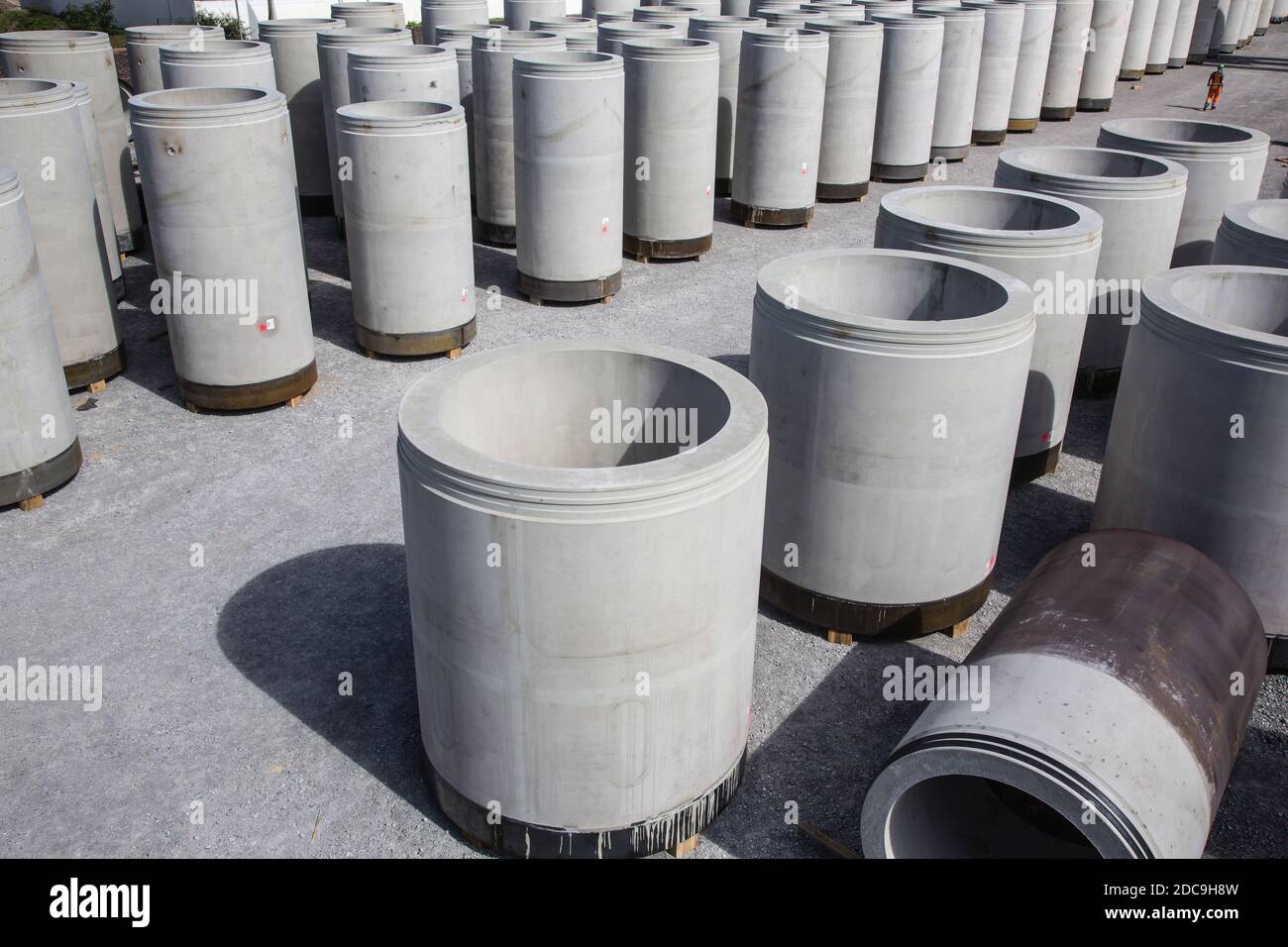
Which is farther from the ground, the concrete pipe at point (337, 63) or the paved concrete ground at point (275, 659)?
the concrete pipe at point (337, 63)

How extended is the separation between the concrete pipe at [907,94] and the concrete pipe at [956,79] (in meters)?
0.79

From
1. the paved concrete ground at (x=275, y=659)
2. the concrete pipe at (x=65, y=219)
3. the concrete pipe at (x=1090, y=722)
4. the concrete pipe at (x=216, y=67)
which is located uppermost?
the concrete pipe at (x=216, y=67)

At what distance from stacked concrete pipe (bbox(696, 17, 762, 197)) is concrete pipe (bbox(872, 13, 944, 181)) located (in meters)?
2.08

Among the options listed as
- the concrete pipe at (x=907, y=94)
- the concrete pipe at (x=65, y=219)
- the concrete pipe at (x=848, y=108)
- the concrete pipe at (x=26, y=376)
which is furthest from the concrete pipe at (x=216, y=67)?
the concrete pipe at (x=907, y=94)

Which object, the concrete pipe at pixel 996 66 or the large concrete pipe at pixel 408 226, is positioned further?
the concrete pipe at pixel 996 66

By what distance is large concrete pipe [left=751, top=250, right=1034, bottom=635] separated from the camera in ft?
23.5

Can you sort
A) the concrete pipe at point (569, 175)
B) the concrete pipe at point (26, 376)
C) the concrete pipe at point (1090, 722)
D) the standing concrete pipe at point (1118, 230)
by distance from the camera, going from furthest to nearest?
the concrete pipe at point (569, 175), the standing concrete pipe at point (1118, 230), the concrete pipe at point (26, 376), the concrete pipe at point (1090, 722)

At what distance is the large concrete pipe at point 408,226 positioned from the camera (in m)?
11.5

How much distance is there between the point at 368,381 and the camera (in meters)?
12.0

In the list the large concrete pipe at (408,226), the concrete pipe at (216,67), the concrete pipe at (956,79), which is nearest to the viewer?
the large concrete pipe at (408,226)

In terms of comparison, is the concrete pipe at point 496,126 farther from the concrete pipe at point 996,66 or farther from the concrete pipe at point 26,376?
the concrete pipe at point 996,66

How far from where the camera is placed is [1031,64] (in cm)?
2500

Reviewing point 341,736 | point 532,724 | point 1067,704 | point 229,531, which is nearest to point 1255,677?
point 1067,704

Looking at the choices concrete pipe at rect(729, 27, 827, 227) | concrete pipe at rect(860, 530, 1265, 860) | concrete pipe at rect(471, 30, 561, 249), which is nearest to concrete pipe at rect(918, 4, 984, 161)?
concrete pipe at rect(729, 27, 827, 227)
